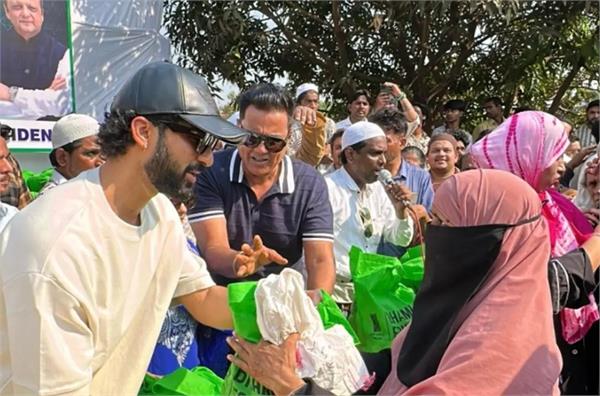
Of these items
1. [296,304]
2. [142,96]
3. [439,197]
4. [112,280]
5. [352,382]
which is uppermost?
[142,96]

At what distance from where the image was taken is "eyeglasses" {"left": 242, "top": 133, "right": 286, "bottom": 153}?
9.25 feet

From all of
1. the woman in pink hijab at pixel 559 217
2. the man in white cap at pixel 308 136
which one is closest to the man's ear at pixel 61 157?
the man in white cap at pixel 308 136

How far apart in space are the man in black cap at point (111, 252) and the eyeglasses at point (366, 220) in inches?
79.1

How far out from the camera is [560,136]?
2.68 meters

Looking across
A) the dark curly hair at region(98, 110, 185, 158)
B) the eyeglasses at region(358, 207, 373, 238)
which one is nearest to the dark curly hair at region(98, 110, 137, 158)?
the dark curly hair at region(98, 110, 185, 158)

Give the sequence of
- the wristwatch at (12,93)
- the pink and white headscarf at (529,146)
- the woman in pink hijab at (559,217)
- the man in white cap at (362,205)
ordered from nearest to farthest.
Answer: the woman in pink hijab at (559,217) < the pink and white headscarf at (529,146) < the man in white cap at (362,205) < the wristwatch at (12,93)

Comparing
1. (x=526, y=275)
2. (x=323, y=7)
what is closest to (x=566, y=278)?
(x=526, y=275)

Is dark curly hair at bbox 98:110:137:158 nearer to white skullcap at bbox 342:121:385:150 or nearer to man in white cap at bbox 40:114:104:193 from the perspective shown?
man in white cap at bbox 40:114:104:193

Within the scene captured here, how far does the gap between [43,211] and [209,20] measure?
331 inches

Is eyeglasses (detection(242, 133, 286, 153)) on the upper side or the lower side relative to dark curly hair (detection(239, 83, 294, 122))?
lower

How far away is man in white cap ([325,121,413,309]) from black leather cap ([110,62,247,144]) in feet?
6.78

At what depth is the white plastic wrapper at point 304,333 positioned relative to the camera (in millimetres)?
1987

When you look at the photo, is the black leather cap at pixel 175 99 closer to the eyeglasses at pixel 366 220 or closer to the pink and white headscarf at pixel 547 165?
the pink and white headscarf at pixel 547 165

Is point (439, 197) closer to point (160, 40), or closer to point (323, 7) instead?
point (160, 40)
